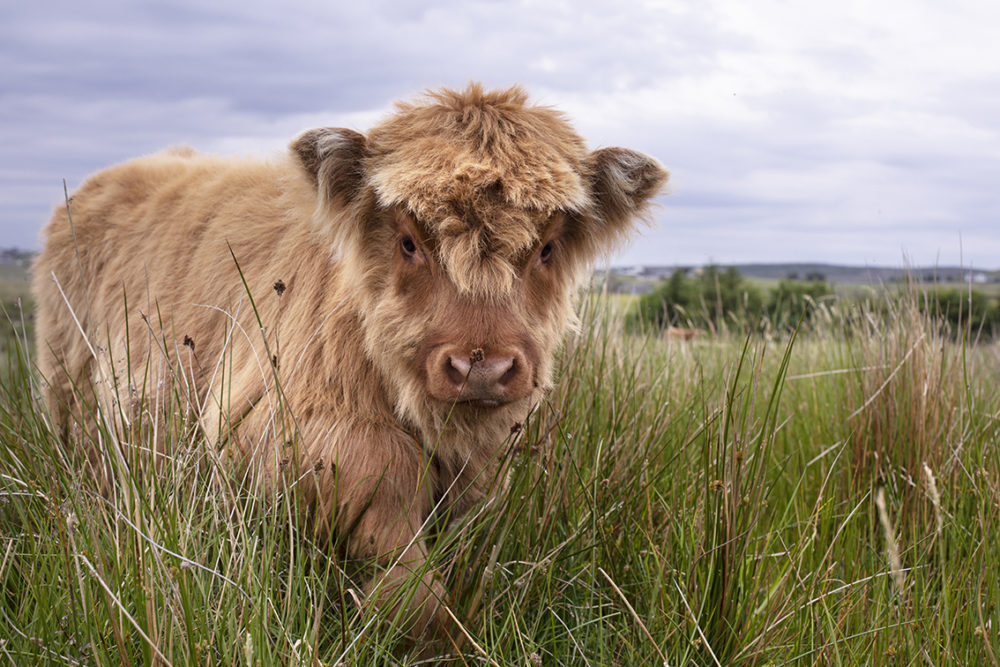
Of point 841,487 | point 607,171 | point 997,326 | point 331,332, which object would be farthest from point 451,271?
point 997,326

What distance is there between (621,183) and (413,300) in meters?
1.08

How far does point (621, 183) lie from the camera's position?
3527mm

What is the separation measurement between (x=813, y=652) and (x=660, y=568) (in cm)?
53

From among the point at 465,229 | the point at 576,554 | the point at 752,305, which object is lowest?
the point at 576,554

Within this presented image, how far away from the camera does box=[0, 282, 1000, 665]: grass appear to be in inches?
87.7

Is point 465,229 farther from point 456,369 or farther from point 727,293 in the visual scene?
point 727,293

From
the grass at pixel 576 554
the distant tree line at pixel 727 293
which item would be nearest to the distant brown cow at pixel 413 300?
the grass at pixel 576 554

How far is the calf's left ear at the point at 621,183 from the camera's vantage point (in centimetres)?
349

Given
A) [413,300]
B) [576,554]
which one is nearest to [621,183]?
[413,300]

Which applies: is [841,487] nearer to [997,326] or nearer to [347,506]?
[347,506]

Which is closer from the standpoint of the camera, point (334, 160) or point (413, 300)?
point (413, 300)

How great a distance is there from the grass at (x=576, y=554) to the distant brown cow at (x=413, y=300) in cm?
22

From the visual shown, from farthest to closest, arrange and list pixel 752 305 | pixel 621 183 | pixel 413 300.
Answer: pixel 752 305 < pixel 621 183 < pixel 413 300

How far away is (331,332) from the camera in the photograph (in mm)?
3377
